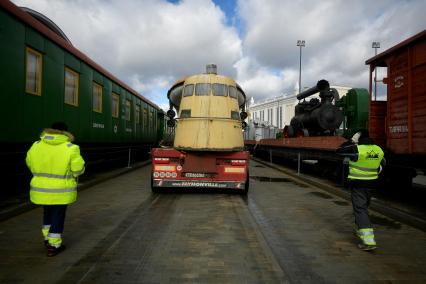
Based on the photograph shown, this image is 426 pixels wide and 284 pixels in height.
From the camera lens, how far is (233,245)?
16.5ft

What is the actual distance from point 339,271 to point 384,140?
19.2 ft

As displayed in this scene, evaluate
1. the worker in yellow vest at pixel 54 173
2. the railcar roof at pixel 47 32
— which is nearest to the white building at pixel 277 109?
the railcar roof at pixel 47 32

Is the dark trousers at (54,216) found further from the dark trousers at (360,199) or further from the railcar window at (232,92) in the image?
the railcar window at (232,92)

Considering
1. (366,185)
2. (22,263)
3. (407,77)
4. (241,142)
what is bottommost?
(22,263)

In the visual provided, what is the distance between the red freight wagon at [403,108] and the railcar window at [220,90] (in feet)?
12.6

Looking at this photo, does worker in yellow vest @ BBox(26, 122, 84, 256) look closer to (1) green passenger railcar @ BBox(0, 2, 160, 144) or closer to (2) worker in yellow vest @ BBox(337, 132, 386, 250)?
(1) green passenger railcar @ BBox(0, 2, 160, 144)

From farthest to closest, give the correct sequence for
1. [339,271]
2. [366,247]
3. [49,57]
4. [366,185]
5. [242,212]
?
[49,57], [242,212], [366,185], [366,247], [339,271]

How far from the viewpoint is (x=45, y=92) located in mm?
8562

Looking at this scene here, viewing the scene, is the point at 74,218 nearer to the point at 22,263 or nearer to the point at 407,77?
the point at 22,263

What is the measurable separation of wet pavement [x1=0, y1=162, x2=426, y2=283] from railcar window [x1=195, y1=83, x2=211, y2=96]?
3.30 meters

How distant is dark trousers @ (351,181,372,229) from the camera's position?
16.7 feet

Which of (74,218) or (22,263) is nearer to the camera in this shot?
(22,263)

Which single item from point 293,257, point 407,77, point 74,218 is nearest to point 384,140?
point 407,77

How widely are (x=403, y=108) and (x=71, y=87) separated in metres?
8.50
